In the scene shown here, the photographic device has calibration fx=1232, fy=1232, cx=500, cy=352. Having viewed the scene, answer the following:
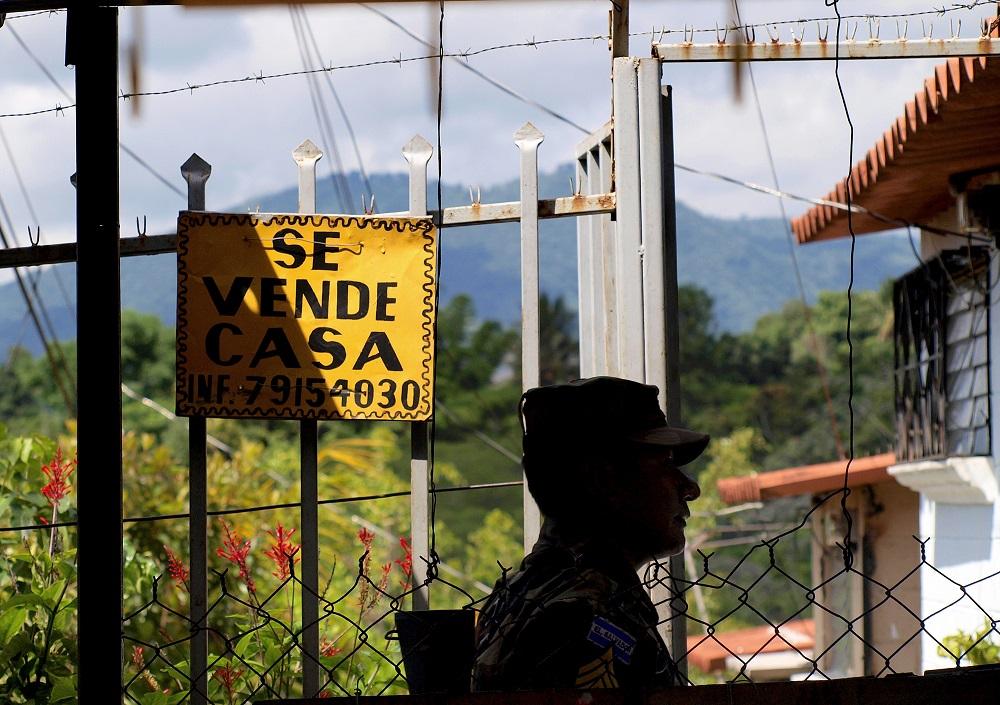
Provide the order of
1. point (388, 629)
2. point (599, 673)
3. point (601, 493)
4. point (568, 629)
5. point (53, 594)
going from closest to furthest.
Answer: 1. point (599, 673)
2. point (568, 629)
3. point (601, 493)
4. point (53, 594)
5. point (388, 629)

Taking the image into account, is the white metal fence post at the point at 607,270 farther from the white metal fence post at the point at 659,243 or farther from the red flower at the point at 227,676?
the red flower at the point at 227,676

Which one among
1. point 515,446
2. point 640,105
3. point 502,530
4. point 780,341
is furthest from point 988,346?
point 780,341

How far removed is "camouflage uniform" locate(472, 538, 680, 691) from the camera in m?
1.93

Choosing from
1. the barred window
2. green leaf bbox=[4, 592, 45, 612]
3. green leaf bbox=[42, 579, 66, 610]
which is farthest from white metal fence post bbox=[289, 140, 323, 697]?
the barred window

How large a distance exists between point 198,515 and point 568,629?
1.20 meters

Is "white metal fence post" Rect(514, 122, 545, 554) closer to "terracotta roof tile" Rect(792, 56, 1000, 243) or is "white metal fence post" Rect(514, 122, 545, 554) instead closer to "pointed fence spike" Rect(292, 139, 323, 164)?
"pointed fence spike" Rect(292, 139, 323, 164)

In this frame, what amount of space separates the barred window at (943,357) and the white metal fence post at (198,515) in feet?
17.8

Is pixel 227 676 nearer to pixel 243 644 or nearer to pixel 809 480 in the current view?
pixel 243 644

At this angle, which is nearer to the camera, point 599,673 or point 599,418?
point 599,673

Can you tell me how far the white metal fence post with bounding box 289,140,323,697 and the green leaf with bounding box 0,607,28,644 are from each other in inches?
28.4

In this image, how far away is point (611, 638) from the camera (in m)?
1.93

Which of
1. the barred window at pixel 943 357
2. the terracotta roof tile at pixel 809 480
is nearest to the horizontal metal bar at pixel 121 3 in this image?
the barred window at pixel 943 357

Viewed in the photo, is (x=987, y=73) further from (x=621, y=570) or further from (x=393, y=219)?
(x=621, y=570)

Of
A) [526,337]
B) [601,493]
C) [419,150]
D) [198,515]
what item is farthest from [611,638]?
[419,150]
